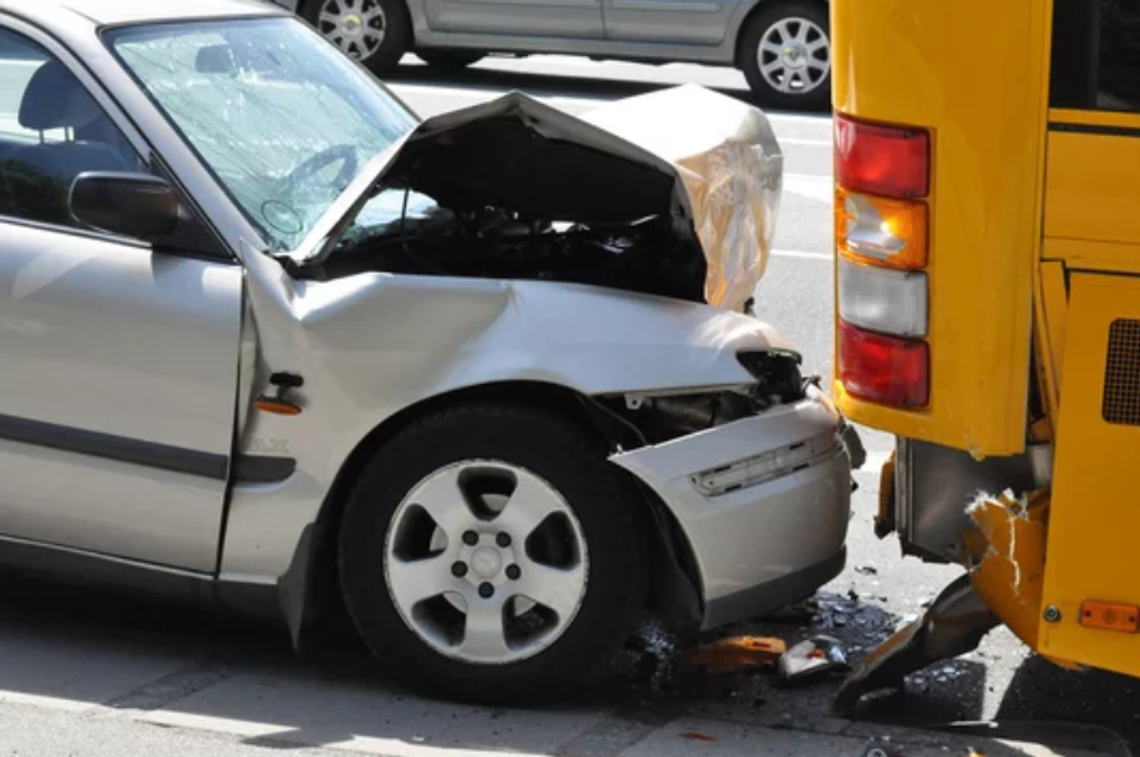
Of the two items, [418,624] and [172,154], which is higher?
[172,154]

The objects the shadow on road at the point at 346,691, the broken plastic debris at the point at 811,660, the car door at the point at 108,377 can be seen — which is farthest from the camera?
the broken plastic debris at the point at 811,660

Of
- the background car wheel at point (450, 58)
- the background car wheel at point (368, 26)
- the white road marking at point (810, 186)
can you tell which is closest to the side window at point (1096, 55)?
the white road marking at point (810, 186)

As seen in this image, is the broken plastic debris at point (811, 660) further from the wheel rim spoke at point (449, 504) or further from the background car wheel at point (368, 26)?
the background car wheel at point (368, 26)

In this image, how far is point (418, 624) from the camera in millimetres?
4863

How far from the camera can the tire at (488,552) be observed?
4738mm

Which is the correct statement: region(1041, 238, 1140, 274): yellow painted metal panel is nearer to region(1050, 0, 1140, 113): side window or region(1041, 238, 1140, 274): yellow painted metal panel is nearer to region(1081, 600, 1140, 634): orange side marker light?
region(1050, 0, 1140, 113): side window

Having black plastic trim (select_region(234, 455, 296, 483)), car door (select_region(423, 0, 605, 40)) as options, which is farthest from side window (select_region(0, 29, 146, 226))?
car door (select_region(423, 0, 605, 40))

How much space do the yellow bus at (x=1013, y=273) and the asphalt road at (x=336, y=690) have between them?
0.74m

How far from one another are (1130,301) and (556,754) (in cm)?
158

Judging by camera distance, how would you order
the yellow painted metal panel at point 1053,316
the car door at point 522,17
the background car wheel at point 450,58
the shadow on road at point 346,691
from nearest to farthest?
1. the yellow painted metal panel at point 1053,316
2. the shadow on road at point 346,691
3. the car door at point 522,17
4. the background car wheel at point 450,58

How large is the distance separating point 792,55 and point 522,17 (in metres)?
2.06

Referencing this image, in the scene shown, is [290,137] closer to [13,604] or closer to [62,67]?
[62,67]

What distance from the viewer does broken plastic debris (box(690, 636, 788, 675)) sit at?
17.2ft

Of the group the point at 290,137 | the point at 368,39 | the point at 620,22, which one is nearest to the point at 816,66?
the point at 620,22
